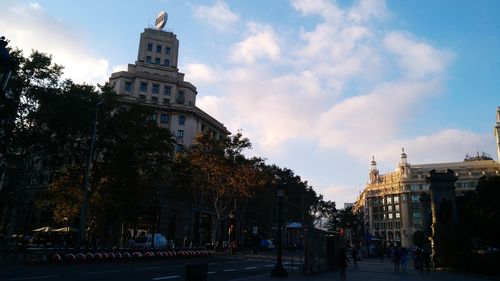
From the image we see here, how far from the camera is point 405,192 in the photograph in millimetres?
125625

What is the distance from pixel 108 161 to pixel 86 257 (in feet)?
37.0

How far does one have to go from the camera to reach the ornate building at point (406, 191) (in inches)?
4562

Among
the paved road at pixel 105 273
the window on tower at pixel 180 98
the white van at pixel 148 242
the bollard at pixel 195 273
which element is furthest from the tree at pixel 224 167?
the bollard at pixel 195 273

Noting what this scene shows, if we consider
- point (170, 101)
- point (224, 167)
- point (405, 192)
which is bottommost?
point (224, 167)

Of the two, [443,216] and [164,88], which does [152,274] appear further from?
[164,88]

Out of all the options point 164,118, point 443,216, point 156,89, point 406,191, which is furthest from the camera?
point 406,191

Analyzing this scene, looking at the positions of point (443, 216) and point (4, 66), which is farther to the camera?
point (443, 216)

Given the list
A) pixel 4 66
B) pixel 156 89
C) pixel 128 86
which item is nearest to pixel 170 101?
pixel 156 89

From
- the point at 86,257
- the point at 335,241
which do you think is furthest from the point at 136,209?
the point at 335,241

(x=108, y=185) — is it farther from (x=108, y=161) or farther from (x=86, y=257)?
(x=86, y=257)

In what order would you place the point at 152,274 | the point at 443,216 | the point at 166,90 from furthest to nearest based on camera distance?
the point at 166,90 < the point at 443,216 < the point at 152,274

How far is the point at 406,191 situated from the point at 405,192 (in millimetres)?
444

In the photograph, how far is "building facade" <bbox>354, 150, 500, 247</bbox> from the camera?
116000 mm

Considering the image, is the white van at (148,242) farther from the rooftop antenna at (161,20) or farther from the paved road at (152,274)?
the rooftop antenna at (161,20)
